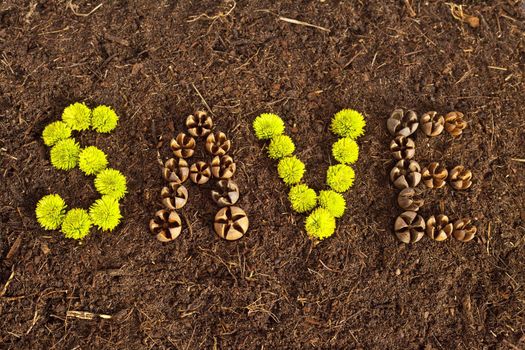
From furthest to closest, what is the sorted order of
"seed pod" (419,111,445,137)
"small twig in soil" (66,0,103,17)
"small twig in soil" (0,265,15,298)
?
"small twig in soil" (66,0,103,17) → "seed pod" (419,111,445,137) → "small twig in soil" (0,265,15,298)

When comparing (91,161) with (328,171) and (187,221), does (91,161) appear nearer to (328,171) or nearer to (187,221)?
(187,221)

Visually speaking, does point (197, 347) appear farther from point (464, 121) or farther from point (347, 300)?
point (464, 121)

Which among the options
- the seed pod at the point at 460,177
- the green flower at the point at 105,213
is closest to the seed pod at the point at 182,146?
the green flower at the point at 105,213

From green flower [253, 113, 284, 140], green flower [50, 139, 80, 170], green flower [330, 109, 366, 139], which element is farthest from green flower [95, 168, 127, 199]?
green flower [330, 109, 366, 139]

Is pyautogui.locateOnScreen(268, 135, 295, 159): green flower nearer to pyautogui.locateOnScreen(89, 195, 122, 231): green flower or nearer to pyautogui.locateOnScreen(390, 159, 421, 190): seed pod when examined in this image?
pyautogui.locateOnScreen(390, 159, 421, 190): seed pod

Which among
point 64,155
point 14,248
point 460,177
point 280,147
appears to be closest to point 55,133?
point 64,155

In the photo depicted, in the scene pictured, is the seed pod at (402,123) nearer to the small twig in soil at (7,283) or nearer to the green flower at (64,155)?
the green flower at (64,155)
